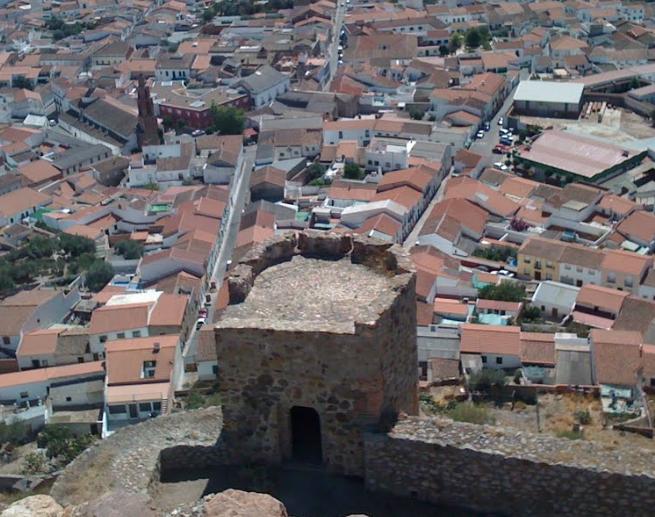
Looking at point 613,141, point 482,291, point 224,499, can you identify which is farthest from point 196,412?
point 613,141

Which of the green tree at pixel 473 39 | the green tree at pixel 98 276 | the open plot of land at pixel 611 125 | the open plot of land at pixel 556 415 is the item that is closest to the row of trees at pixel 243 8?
the green tree at pixel 473 39

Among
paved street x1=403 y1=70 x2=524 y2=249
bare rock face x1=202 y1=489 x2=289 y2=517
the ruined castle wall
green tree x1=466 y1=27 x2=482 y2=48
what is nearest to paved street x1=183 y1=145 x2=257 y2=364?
paved street x1=403 y1=70 x2=524 y2=249

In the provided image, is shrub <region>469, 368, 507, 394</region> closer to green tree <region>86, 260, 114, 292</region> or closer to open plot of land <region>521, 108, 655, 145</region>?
green tree <region>86, 260, 114, 292</region>

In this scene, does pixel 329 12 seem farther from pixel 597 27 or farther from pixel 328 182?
pixel 328 182

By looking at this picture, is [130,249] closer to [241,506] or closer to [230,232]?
[230,232]

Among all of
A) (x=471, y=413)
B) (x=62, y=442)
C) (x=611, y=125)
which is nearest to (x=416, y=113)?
(x=611, y=125)

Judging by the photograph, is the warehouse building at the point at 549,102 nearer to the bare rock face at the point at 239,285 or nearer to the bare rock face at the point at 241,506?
the bare rock face at the point at 239,285

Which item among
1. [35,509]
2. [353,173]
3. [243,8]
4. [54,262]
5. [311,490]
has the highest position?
[35,509]
